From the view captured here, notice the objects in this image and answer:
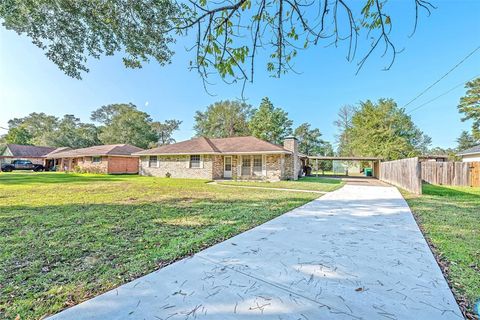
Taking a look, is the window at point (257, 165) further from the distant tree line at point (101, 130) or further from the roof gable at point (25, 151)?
the roof gable at point (25, 151)

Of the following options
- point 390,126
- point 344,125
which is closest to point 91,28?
point 390,126

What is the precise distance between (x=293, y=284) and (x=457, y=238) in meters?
3.64

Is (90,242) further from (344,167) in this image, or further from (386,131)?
(344,167)

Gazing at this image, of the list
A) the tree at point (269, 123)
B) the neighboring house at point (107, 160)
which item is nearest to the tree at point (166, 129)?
the tree at point (269, 123)

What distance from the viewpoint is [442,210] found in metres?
6.43

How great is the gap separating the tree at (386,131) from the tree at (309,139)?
12824mm

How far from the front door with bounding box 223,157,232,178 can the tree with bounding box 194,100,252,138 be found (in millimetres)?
18112

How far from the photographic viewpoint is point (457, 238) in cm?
401

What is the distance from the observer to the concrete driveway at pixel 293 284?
77.1 inches

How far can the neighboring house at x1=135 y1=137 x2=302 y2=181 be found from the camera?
1639cm

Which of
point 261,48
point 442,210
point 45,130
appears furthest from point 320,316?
point 45,130

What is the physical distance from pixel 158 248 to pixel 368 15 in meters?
4.06

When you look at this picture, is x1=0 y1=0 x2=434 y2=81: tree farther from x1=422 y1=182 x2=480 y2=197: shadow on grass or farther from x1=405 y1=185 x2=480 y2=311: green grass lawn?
x1=422 y1=182 x2=480 y2=197: shadow on grass

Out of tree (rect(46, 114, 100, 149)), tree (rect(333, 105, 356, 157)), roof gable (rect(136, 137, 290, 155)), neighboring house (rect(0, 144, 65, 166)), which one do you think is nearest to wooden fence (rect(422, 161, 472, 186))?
roof gable (rect(136, 137, 290, 155))
